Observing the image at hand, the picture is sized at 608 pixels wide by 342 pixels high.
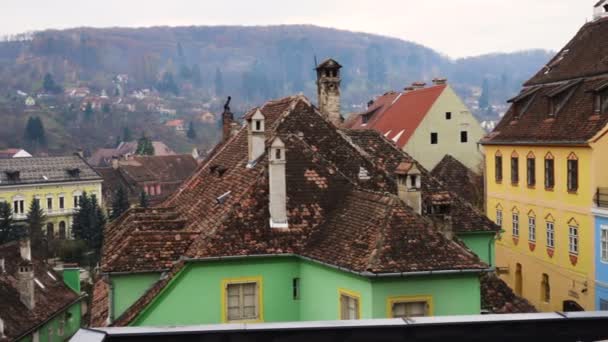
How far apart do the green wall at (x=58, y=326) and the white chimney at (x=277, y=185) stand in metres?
21.2

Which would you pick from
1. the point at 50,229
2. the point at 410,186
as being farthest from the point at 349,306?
the point at 50,229

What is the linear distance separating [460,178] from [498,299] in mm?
33989

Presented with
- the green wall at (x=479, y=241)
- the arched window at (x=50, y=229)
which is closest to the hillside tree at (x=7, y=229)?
the arched window at (x=50, y=229)

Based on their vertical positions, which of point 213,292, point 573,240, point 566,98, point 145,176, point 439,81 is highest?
point 439,81

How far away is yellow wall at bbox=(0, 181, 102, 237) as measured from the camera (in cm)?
9381

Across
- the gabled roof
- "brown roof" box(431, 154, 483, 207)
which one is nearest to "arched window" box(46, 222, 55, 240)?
the gabled roof

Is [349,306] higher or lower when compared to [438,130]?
lower

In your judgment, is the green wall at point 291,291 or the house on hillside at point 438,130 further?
the house on hillside at point 438,130

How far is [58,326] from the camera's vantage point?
4253 centimetres

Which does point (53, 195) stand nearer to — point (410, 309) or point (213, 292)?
point (213, 292)

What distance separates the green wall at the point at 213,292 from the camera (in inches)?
730

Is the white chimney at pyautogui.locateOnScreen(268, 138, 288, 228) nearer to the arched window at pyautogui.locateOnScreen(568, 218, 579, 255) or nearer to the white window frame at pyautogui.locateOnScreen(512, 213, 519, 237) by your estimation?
the arched window at pyautogui.locateOnScreen(568, 218, 579, 255)

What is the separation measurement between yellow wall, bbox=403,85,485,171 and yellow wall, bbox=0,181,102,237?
48808 mm

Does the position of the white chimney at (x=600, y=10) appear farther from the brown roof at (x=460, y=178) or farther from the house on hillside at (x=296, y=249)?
the house on hillside at (x=296, y=249)
